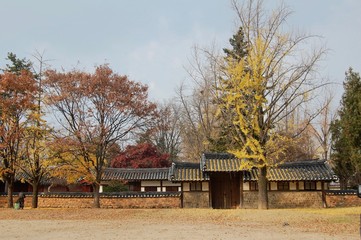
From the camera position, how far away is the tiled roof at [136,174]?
33531 mm

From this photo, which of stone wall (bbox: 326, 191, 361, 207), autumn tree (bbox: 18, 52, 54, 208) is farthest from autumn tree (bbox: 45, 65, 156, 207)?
stone wall (bbox: 326, 191, 361, 207)

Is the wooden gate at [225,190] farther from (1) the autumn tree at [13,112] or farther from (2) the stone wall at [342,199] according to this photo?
(1) the autumn tree at [13,112]

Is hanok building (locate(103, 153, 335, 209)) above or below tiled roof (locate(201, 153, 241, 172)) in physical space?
below

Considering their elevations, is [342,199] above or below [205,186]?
below

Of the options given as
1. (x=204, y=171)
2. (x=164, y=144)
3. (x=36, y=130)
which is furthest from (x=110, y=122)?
(x=164, y=144)

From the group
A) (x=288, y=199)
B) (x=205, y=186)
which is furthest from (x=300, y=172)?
(x=205, y=186)

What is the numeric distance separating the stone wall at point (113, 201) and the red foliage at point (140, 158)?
1246 centimetres

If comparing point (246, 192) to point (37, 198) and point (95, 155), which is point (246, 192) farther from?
point (37, 198)

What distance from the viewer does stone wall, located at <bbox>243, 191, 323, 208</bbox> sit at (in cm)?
2619

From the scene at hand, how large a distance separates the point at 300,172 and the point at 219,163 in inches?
218

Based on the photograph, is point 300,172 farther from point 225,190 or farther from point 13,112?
point 13,112

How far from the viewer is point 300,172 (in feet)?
87.9

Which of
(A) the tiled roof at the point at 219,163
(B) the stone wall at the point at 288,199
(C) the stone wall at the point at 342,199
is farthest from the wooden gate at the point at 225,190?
(C) the stone wall at the point at 342,199

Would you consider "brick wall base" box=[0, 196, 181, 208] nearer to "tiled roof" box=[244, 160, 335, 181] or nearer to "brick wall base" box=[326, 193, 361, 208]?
"tiled roof" box=[244, 160, 335, 181]
